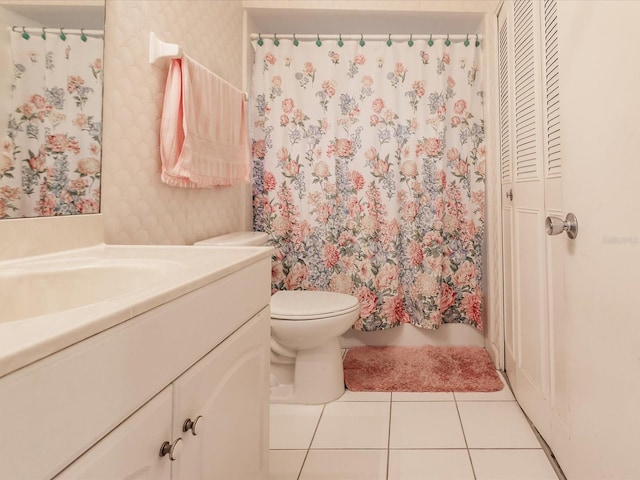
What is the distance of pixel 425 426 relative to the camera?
64.2 inches

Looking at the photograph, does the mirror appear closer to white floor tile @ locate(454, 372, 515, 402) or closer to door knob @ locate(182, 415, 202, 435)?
door knob @ locate(182, 415, 202, 435)

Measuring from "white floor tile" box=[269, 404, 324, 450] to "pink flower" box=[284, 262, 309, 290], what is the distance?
2.46ft

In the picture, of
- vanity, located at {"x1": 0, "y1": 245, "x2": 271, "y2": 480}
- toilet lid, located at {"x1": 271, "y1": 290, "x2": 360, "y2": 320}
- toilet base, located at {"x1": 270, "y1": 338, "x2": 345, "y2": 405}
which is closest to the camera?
vanity, located at {"x1": 0, "y1": 245, "x2": 271, "y2": 480}

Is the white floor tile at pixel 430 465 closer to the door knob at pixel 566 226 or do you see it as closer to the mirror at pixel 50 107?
the door knob at pixel 566 226

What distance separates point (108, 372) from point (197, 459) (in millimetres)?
337

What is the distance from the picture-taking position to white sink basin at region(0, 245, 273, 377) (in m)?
0.44

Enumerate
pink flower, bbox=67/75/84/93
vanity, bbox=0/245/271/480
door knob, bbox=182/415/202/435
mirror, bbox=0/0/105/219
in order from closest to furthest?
vanity, bbox=0/245/271/480 → door knob, bbox=182/415/202/435 → mirror, bbox=0/0/105/219 → pink flower, bbox=67/75/84/93

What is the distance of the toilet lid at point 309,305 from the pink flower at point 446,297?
74 centimetres

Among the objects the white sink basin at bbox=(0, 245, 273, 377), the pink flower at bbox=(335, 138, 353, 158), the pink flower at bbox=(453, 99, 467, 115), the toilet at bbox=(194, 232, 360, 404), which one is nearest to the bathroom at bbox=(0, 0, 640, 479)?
the white sink basin at bbox=(0, 245, 273, 377)

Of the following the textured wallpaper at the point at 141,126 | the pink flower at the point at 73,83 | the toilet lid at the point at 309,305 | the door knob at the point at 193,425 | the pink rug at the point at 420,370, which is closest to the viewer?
the door knob at the point at 193,425

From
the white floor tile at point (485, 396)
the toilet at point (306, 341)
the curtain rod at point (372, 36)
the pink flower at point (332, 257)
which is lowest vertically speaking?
the white floor tile at point (485, 396)

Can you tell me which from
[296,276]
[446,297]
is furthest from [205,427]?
[446,297]

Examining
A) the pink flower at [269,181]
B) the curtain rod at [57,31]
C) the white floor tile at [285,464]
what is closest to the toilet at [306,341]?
the white floor tile at [285,464]

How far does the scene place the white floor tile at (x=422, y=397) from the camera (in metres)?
1.86
